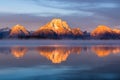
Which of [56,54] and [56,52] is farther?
[56,52]

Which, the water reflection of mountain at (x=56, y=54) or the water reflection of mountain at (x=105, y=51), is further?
the water reflection of mountain at (x=105, y=51)

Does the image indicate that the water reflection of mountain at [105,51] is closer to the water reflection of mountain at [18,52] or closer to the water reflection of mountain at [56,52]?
the water reflection of mountain at [56,52]

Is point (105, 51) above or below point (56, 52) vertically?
below

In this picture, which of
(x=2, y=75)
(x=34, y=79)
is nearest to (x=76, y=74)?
(x=34, y=79)

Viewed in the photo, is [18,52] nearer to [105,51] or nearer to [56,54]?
[56,54]

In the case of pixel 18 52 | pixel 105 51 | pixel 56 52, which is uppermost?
pixel 18 52

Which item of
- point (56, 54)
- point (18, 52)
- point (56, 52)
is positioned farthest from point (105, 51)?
point (18, 52)

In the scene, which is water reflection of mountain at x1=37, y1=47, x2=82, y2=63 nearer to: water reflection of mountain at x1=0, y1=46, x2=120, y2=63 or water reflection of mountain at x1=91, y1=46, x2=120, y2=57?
water reflection of mountain at x1=0, y1=46, x2=120, y2=63

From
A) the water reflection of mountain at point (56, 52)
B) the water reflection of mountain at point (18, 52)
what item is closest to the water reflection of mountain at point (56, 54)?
the water reflection of mountain at point (56, 52)

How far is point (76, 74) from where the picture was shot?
48.0 feet

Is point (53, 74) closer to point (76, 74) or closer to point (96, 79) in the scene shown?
point (76, 74)

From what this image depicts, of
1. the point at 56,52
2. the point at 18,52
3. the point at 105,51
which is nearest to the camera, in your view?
the point at 18,52

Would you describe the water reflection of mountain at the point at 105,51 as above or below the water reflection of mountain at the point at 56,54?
below

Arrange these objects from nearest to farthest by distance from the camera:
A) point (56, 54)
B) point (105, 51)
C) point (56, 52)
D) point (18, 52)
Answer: point (56, 54), point (18, 52), point (56, 52), point (105, 51)
